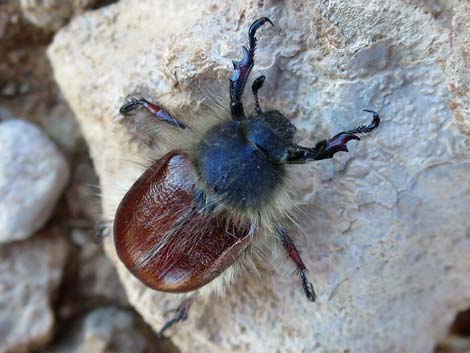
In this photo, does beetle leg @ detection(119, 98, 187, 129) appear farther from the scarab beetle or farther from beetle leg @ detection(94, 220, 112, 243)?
beetle leg @ detection(94, 220, 112, 243)


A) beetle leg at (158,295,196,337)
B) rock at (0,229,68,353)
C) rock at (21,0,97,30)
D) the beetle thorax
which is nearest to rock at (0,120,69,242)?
rock at (0,229,68,353)

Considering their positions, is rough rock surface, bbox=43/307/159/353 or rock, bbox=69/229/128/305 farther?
rock, bbox=69/229/128/305

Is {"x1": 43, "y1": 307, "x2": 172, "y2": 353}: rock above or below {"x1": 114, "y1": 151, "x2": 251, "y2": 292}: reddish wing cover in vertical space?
below

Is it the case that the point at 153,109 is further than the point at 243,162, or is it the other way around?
the point at 153,109

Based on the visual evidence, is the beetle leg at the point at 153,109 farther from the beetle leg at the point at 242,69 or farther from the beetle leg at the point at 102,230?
the beetle leg at the point at 102,230

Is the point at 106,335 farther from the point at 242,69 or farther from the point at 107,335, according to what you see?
the point at 242,69

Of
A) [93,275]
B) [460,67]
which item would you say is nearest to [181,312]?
[93,275]
